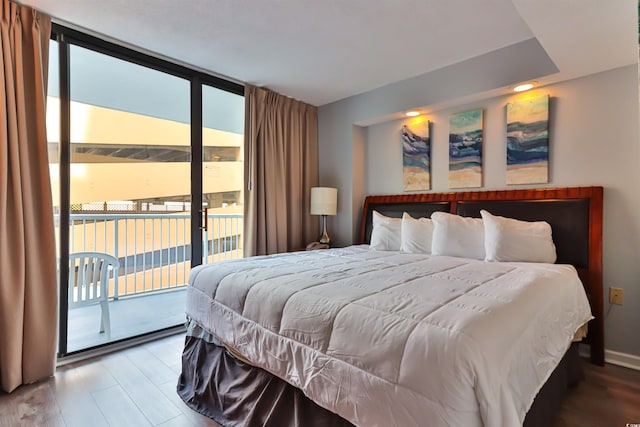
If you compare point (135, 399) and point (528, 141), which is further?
point (528, 141)

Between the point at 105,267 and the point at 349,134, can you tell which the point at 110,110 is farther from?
the point at 349,134

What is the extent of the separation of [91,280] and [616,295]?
4338 millimetres

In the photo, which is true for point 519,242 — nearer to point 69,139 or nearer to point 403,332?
point 403,332

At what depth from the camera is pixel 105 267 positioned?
9.39 feet

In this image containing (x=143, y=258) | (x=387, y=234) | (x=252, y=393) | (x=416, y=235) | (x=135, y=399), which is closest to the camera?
(x=252, y=393)

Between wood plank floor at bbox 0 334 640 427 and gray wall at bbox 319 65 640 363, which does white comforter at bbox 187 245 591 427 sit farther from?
gray wall at bbox 319 65 640 363

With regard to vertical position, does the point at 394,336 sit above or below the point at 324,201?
below

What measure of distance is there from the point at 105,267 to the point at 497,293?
3178 mm

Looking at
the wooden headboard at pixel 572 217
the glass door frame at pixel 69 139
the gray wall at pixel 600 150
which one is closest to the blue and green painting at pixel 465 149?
the gray wall at pixel 600 150

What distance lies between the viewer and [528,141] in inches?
104

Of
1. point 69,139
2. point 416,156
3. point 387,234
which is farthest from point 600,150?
point 69,139

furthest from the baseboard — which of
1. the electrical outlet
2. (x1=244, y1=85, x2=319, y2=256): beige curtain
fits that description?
(x1=244, y1=85, x2=319, y2=256): beige curtain

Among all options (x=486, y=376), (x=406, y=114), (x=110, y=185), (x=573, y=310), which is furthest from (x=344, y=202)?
(x=486, y=376)

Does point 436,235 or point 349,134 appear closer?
point 436,235
